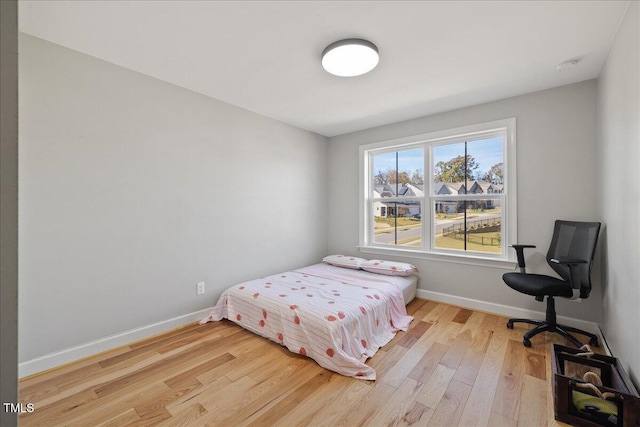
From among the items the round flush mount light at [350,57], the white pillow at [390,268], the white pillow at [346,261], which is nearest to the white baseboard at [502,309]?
the white pillow at [390,268]

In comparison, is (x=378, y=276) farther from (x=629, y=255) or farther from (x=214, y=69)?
(x=214, y=69)

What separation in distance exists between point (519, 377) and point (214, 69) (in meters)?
3.40

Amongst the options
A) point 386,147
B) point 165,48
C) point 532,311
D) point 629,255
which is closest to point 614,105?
point 629,255

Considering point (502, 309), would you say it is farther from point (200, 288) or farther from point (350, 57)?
point (200, 288)

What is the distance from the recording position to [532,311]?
2826mm

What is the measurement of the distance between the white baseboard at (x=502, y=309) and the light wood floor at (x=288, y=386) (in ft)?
1.31

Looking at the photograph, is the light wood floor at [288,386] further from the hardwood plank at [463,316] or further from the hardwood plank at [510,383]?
the hardwood plank at [463,316]

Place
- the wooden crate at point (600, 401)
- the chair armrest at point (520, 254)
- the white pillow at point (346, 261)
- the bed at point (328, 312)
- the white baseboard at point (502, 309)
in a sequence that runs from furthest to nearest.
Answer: the white pillow at point (346, 261), the chair armrest at point (520, 254), the white baseboard at point (502, 309), the bed at point (328, 312), the wooden crate at point (600, 401)

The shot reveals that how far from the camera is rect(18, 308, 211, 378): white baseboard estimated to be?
195 cm

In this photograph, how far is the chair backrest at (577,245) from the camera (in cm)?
224

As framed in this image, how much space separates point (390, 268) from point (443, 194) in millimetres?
1174

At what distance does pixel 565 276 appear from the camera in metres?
2.41
